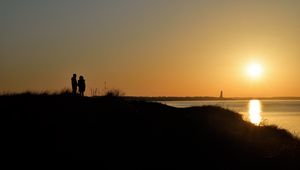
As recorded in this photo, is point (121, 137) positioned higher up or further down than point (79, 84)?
further down

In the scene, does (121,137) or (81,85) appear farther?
(81,85)

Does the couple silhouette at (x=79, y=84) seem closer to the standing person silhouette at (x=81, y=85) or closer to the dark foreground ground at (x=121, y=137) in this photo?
the standing person silhouette at (x=81, y=85)

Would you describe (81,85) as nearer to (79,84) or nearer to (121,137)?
(79,84)

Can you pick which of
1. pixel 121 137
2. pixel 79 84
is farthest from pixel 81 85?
pixel 121 137

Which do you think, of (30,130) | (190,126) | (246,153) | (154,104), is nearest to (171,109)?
(154,104)

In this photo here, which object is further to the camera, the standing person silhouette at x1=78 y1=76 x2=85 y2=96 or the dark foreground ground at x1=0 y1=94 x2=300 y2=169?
the standing person silhouette at x1=78 y1=76 x2=85 y2=96

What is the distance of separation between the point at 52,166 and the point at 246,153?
1130cm

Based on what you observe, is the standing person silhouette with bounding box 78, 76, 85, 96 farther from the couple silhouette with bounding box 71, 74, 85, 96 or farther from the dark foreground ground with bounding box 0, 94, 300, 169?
the dark foreground ground with bounding box 0, 94, 300, 169

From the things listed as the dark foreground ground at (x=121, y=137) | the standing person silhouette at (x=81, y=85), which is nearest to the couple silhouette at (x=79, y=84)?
the standing person silhouette at (x=81, y=85)

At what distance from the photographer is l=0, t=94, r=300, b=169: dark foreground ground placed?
72.8 ft

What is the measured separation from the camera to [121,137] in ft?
80.6

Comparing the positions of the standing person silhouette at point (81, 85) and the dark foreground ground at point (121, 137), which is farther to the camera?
the standing person silhouette at point (81, 85)

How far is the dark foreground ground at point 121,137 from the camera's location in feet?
72.8

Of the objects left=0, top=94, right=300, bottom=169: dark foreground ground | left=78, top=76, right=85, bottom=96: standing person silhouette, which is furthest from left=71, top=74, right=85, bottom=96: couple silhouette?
left=0, top=94, right=300, bottom=169: dark foreground ground
